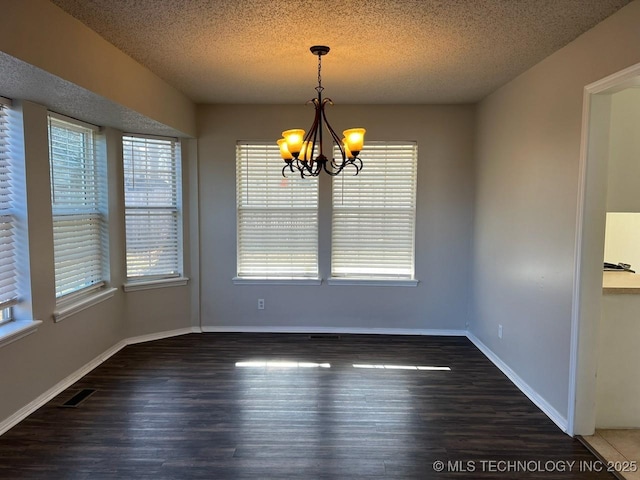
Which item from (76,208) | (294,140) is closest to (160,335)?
(76,208)

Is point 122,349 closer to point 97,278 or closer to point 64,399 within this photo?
point 97,278

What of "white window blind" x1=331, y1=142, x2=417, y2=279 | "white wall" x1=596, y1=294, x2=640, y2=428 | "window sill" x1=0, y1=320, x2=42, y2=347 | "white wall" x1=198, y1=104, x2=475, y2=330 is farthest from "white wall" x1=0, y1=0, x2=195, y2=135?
"white wall" x1=596, y1=294, x2=640, y2=428

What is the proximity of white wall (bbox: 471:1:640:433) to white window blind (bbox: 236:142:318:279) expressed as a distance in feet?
6.15

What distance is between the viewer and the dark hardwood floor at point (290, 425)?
2256 mm

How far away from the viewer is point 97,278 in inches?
150

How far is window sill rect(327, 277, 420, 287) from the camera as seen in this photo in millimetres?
4520

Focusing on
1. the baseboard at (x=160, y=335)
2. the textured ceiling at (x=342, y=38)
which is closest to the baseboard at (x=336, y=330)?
the baseboard at (x=160, y=335)

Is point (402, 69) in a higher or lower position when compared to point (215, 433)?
higher

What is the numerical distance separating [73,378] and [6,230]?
1.33m

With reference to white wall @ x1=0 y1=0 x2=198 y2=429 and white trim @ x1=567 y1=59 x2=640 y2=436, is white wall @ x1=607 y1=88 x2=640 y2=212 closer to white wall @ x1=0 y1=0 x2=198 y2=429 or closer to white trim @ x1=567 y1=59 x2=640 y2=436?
white trim @ x1=567 y1=59 x2=640 y2=436

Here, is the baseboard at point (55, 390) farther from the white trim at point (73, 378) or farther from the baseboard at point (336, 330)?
the baseboard at point (336, 330)

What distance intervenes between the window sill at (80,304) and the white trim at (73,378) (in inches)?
20.2

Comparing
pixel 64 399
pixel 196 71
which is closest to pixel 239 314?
pixel 64 399

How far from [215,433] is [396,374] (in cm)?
161
